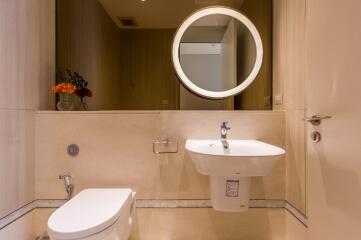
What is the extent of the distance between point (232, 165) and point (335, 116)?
50 cm

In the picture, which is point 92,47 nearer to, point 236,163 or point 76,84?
point 76,84

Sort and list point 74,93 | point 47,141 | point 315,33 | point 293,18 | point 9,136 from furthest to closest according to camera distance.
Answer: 1. point 74,93
2. point 47,141
3. point 293,18
4. point 9,136
5. point 315,33

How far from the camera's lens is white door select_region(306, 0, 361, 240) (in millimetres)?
923

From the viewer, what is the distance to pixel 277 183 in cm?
172

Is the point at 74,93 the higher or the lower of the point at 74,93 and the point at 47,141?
the higher

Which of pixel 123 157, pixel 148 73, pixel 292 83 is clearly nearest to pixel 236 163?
pixel 292 83

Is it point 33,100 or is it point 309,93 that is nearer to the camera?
point 309,93

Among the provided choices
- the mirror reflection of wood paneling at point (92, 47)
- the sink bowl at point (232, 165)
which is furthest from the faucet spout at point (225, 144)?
the mirror reflection of wood paneling at point (92, 47)

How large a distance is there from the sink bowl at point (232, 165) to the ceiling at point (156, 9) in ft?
3.17

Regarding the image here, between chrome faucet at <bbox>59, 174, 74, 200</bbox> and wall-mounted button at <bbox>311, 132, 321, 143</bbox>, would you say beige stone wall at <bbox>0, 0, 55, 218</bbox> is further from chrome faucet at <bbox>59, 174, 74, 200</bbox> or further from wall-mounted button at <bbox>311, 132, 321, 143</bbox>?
wall-mounted button at <bbox>311, 132, 321, 143</bbox>

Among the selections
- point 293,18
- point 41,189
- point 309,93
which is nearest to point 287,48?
point 293,18

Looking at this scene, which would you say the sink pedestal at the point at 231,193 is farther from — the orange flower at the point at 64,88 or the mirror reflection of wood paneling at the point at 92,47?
the orange flower at the point at 64,88

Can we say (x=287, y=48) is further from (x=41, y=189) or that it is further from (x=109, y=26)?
(x=41, y=189)

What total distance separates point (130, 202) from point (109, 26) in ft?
4.45
